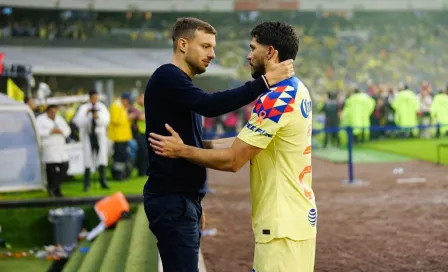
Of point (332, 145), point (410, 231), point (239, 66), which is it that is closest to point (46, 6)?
point (239, 66)

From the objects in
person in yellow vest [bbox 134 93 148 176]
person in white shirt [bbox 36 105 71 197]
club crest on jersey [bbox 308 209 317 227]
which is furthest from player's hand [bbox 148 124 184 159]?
person in yellow vest [bbox 134 93 148 176]

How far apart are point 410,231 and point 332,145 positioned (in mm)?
15214

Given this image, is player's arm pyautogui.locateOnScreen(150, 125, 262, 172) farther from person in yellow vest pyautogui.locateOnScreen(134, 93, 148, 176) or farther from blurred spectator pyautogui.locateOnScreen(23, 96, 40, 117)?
person in yellow vest pyautogui.locateOnScreen(134, 93, 148, 176)

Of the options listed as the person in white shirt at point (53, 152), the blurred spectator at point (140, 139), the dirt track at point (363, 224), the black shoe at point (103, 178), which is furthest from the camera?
the blurred spectator at point (140, 139)

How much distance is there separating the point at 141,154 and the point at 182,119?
12095 mm

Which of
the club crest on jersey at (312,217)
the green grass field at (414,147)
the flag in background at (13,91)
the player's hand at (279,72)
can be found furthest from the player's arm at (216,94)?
the green grass field at (414,147)

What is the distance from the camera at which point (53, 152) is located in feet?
41.9

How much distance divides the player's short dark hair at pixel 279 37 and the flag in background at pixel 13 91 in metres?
10.1

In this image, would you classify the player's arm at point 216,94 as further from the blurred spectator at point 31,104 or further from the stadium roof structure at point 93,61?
the stadium roof structure at point 93,61

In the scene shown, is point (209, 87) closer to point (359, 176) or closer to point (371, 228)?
point (359, 176)

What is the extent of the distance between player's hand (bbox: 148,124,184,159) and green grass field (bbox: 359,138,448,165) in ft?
47.2

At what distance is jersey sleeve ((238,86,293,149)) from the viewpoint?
11.3ft

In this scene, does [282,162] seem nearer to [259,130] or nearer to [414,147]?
[259,130]

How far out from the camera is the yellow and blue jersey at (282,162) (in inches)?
136
